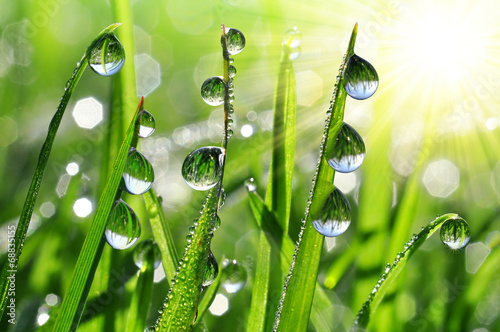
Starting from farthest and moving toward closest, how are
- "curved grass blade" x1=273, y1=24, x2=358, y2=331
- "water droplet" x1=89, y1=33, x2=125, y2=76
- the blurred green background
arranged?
the blurred green background < "water droplet" x1=89, y1=33, x2=125, y2=76 < "curved grass blade" x1=273, y1=24, x2=358, y2=331

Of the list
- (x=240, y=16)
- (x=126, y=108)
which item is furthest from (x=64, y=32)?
(x=126, y=108)

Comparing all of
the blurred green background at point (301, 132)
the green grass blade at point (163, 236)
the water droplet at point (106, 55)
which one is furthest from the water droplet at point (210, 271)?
the water droplet at point (106, 55)

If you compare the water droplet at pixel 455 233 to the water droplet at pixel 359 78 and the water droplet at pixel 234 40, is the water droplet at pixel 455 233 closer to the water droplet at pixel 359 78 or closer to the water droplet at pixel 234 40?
the water droplet at pixel 359 78

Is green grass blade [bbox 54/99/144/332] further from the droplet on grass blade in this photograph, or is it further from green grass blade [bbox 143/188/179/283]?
the droplet on grass blade

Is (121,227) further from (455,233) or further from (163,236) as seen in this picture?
(455,233)

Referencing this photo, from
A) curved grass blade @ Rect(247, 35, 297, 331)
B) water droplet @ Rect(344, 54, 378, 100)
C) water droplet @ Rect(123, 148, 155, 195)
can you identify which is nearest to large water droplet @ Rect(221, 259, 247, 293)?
curved grass blade @ Rect(247, 35, 297, 331)

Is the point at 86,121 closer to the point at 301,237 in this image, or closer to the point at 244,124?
the point at 244,124

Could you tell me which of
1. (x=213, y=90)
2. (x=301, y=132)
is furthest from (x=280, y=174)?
(x=301, y=132)

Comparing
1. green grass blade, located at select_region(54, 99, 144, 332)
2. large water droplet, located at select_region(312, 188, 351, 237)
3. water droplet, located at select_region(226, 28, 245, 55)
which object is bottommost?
green grass blade, located at select_region(54, 99, 144, 332)
